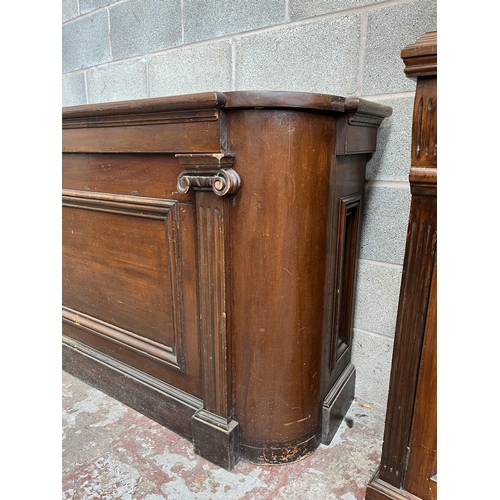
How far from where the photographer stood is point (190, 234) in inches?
37.5

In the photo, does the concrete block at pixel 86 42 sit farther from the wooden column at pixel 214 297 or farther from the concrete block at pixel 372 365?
the concrete block at pixel 372 365

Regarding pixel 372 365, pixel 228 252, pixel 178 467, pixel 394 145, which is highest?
pixel 394 145

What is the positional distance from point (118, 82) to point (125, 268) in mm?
1027

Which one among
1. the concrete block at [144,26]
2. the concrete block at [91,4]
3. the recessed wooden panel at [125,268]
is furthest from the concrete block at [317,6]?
the concrete block at [91,4]

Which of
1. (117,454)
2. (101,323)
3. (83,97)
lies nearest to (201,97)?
(101,323)

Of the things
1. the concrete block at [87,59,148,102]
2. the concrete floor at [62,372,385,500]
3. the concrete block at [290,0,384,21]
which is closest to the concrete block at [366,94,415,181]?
the concrete block at [290,0,384,21]

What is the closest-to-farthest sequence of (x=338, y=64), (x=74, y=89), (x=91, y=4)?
(x=338, y=64), (x=91, y=4), (x=74, y=89)

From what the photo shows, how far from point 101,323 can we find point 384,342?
912 mm

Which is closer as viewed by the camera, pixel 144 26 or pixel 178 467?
pixel 178 467

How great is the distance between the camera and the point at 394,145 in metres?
1.08

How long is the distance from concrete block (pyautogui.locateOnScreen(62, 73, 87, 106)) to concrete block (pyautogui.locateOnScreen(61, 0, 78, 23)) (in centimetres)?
25

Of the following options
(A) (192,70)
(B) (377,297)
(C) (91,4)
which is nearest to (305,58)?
(A) (192,70)

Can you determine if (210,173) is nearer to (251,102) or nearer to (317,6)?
(251,102)

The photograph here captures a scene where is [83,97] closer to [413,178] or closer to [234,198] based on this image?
[234,198]
